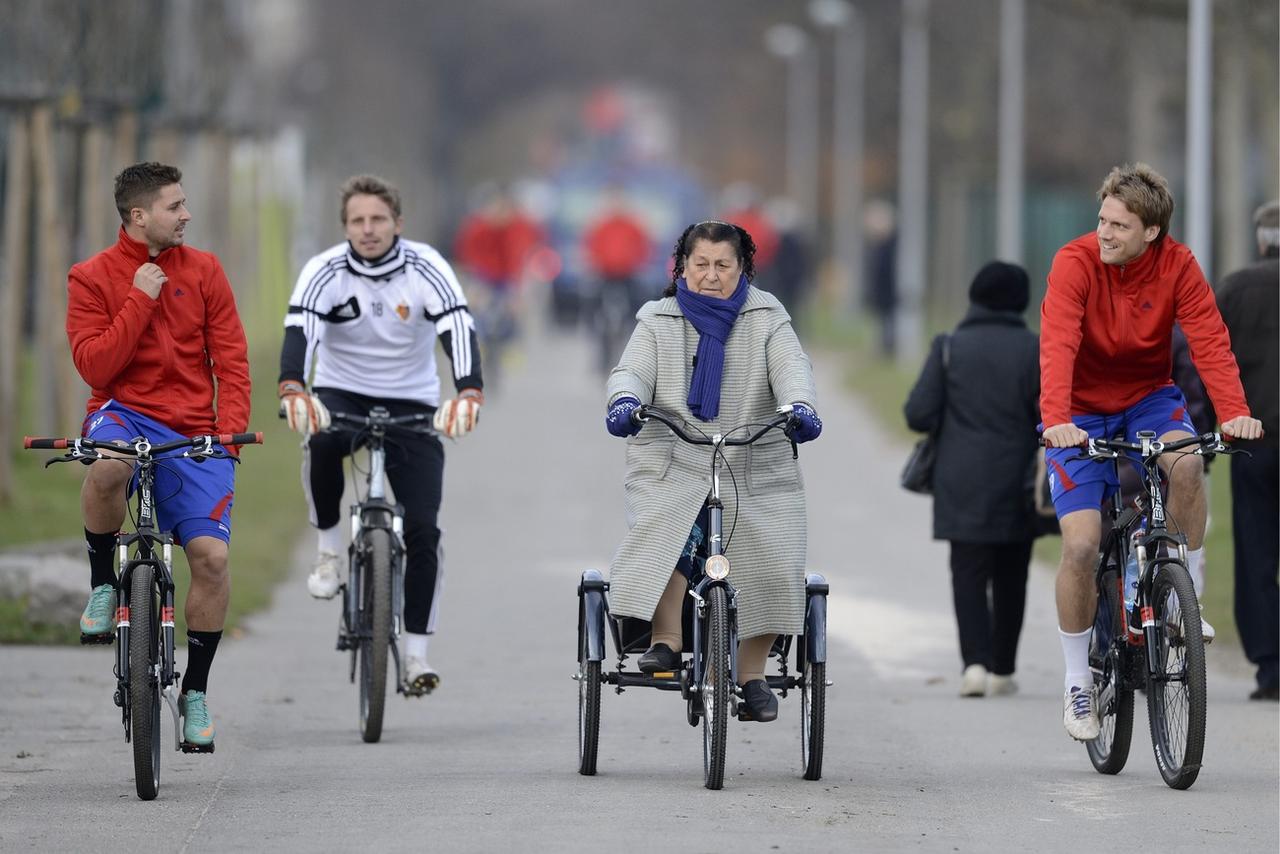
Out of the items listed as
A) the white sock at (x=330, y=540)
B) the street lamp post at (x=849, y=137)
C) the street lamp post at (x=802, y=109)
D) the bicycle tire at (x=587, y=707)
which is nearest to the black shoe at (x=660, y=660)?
the bicycle tire at (x=587, y=707)

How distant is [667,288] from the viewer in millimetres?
8672

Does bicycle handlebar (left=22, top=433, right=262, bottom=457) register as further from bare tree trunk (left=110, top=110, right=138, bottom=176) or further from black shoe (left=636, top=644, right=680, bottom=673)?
bare tree trunk (left=110, top=110, right=138, bottom=176)

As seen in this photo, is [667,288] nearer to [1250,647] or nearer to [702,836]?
[702,836]

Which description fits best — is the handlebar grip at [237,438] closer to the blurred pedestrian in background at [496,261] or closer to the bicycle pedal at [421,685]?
the bicycle pedal at [421,685]

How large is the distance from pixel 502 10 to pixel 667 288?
78.3m

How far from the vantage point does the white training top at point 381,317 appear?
9906 millimetres

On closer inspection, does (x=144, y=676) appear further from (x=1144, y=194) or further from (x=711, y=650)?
(x=1144, y=194)

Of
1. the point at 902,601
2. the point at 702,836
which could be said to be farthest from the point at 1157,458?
the point at 902,601

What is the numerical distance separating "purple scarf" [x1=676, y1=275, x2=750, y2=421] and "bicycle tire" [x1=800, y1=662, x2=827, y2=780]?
2.72ft

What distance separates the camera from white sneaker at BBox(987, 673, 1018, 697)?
11016 millimetres

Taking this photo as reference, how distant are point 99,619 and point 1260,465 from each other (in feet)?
15.4

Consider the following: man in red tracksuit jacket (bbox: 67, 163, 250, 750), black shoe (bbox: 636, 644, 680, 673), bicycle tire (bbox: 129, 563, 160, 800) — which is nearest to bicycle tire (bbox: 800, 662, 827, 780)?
black shoe (bbox: 636, 644, 680, 673)

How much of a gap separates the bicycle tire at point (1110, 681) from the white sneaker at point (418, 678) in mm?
2275

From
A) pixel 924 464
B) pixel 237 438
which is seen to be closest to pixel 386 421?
pixel 237 438
